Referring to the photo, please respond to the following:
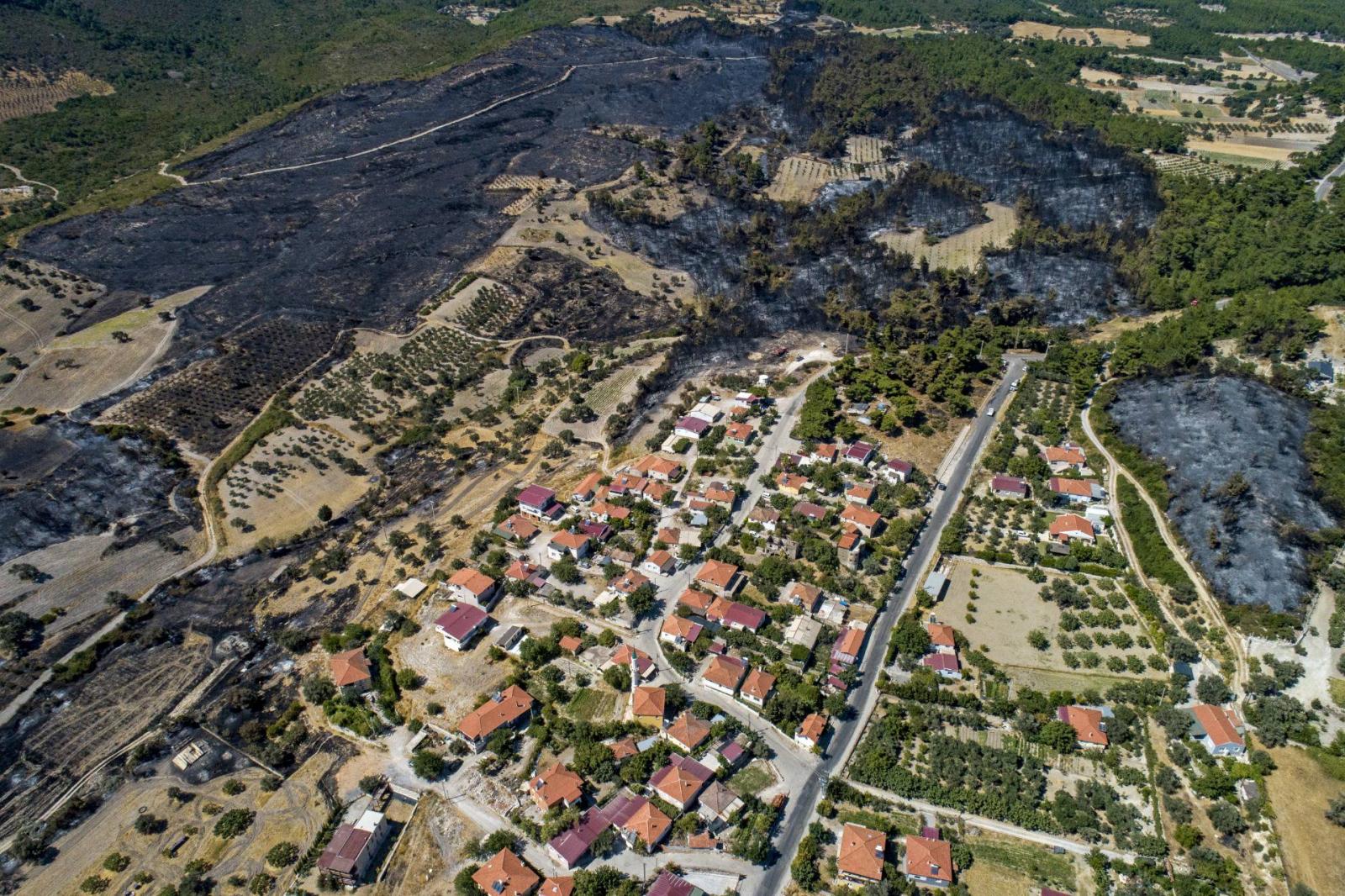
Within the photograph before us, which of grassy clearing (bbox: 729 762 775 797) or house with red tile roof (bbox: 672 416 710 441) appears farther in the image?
house with red tile roof (bbox: 672 416 710 441)

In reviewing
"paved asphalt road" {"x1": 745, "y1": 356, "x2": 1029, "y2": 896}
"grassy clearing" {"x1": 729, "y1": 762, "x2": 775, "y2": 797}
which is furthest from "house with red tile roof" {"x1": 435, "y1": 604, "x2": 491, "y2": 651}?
"paved asphalt road" {"x1": 745, "y1": 356, "x2": 1029, "y2": 896}

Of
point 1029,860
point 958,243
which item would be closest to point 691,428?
point 1029,860

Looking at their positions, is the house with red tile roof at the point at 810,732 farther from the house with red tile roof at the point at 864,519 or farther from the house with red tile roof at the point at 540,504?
the house with red tile roof at the point at 540,504

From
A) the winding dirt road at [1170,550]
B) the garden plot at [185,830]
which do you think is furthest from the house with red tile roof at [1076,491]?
the garden plot at [185,830]

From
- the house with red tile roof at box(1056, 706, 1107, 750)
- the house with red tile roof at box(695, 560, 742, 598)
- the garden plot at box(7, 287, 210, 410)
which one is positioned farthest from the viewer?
the garden plot at box(7, 287, 210, 410)

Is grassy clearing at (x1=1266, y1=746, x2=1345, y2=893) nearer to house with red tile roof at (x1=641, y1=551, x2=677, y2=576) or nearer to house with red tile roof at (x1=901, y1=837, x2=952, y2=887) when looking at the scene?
house with red tile roof at (x1=901, y1=837, x2=952, y2=887)

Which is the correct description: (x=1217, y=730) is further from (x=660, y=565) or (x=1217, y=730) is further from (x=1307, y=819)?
(x=660, y=565)

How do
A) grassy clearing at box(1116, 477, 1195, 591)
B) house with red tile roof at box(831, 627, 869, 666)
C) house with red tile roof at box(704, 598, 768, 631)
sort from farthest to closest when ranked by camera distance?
grassy clearing at box(1116, 477, 1195, 591)
house with red tile roof at box(704, 598, 768, 631)
house with red tile roof at box(831, 627, 869, 666)
